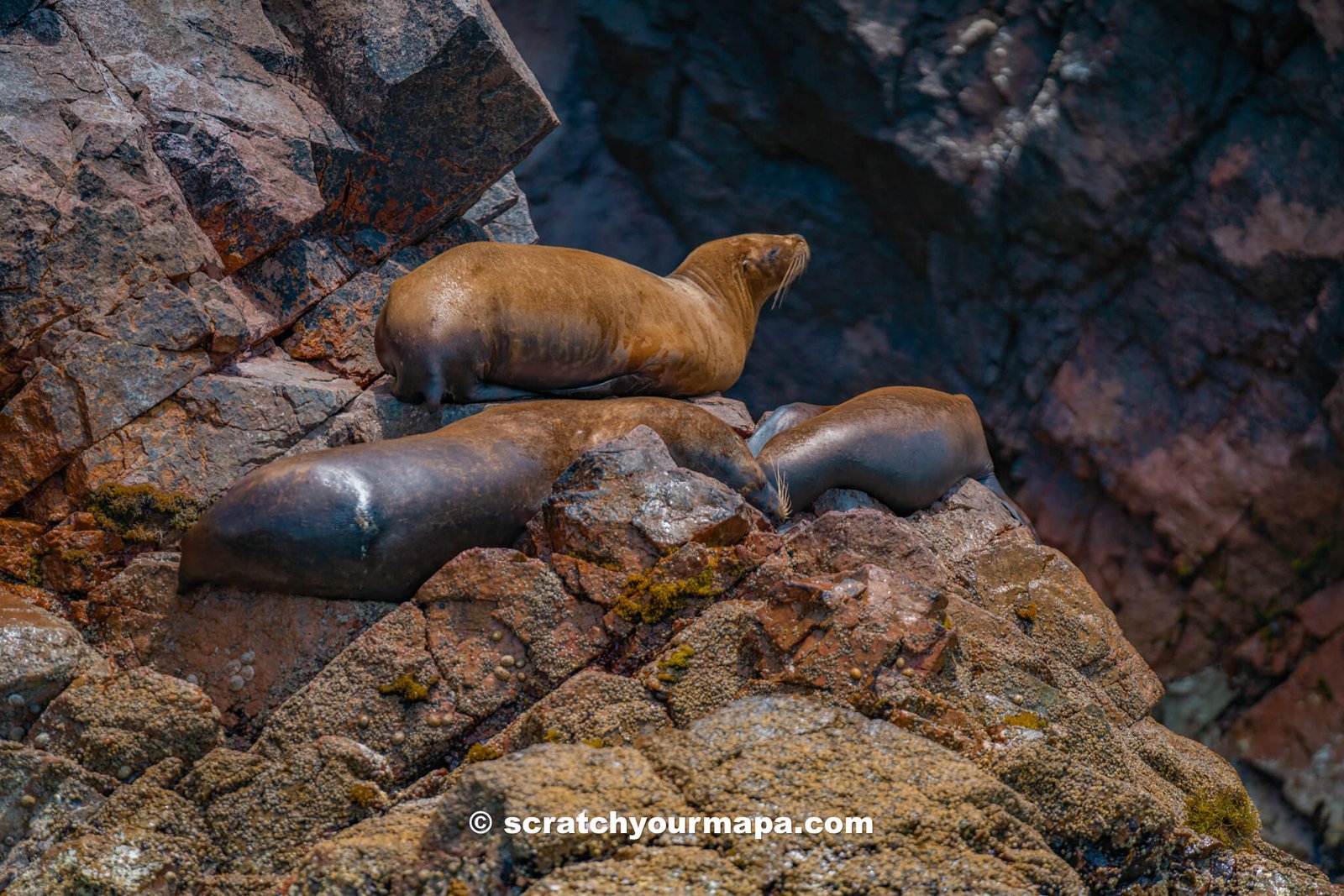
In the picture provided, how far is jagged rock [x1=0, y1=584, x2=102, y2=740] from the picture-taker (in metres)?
3.55

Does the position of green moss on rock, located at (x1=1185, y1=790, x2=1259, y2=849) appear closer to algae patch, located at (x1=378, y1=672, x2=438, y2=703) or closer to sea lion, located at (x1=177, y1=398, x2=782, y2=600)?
algae patch, located at (x1=378, y1=672, x2=438, y2=703)

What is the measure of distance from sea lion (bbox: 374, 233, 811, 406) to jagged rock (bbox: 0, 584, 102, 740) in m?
1.81

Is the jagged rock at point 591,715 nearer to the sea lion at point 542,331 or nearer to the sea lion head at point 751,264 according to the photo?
the sea lion at point 542,331

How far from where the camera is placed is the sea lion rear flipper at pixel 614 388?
5743mm

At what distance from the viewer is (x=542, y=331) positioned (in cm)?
549

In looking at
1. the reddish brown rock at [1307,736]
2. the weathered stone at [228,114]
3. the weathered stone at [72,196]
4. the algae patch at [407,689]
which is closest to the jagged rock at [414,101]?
the weathered stone at [228,114]

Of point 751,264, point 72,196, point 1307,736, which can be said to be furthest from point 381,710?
point 1307,736

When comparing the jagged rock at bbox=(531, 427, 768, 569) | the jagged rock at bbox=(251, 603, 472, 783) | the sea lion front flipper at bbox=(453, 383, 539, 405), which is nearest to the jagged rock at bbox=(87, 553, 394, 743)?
the jagged rock at bbox=(251, 603, 472, 783)

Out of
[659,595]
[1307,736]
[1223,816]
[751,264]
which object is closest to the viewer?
A: [1223,816]

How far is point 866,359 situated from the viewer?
10.5m

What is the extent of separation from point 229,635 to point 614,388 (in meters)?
2.51

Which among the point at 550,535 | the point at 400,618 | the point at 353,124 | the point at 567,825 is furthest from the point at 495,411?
the point at 567,825

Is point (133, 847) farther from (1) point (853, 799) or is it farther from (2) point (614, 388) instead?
(2) point (614, 388)

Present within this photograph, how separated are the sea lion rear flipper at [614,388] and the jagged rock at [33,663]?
2.48 metres
